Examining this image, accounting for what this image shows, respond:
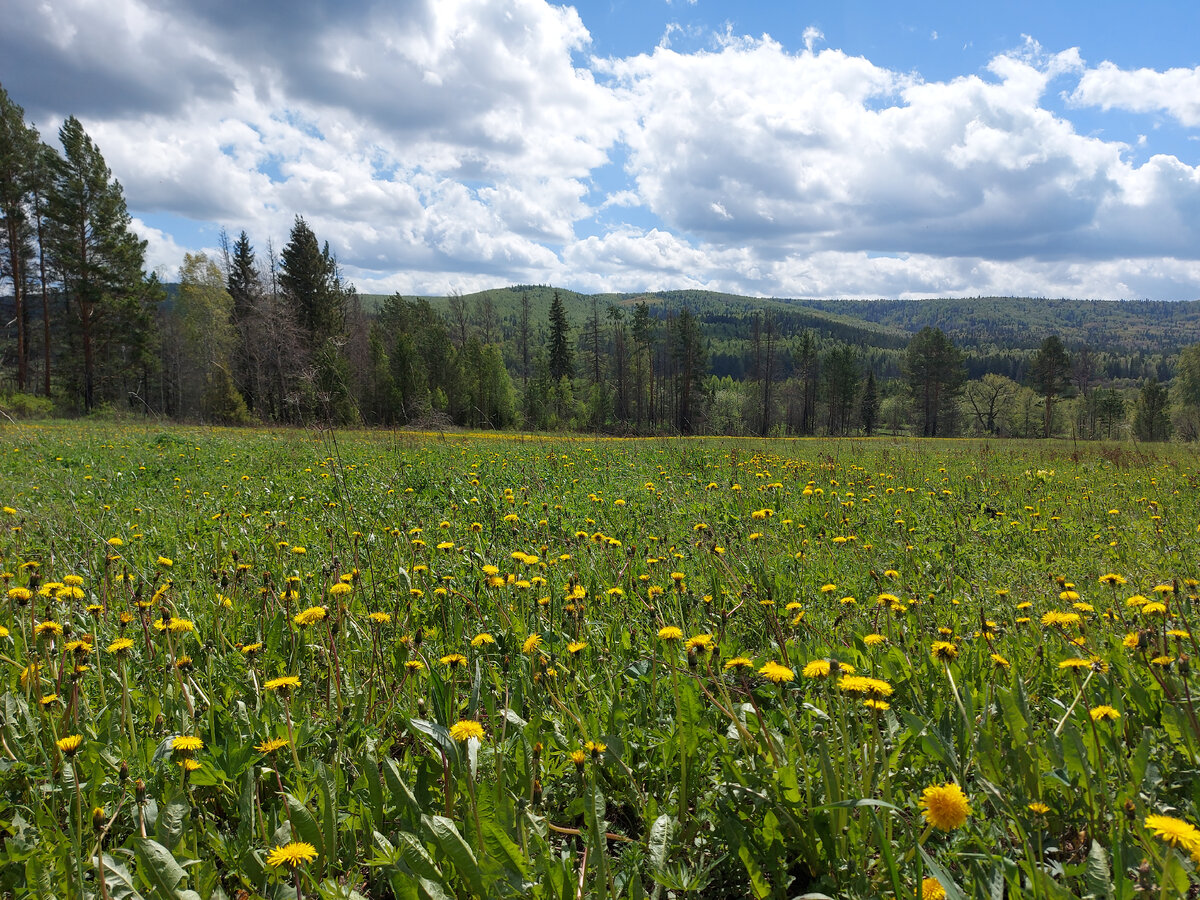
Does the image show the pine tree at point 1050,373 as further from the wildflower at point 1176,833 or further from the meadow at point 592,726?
the wildflower at point 1176,833

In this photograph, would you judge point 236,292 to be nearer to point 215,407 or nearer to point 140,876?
point 215,407

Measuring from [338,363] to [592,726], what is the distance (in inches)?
448

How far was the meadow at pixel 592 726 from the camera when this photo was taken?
1.35 metres

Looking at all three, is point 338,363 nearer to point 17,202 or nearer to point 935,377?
point 17,202

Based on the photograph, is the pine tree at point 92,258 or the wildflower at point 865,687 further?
the pine tree at point 92,258

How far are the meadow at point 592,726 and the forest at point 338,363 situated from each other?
163cm

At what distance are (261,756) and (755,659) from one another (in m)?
1.72

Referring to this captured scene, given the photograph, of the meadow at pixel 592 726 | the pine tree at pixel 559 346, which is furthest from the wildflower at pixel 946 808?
the pine tree at pixel 559 346

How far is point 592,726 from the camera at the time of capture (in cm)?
194

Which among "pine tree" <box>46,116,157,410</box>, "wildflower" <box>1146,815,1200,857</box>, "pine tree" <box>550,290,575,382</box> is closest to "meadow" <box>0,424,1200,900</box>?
"wildflower" <box>1146,815,1200,857</box>

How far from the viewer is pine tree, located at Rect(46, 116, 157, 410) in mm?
29516

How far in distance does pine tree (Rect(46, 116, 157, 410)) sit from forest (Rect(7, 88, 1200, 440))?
0.08 metres

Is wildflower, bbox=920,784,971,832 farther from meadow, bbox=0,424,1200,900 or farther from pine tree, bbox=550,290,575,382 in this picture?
pine tree, bbox=550,290,575,382

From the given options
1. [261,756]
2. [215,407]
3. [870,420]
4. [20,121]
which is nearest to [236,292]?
[215,407]
